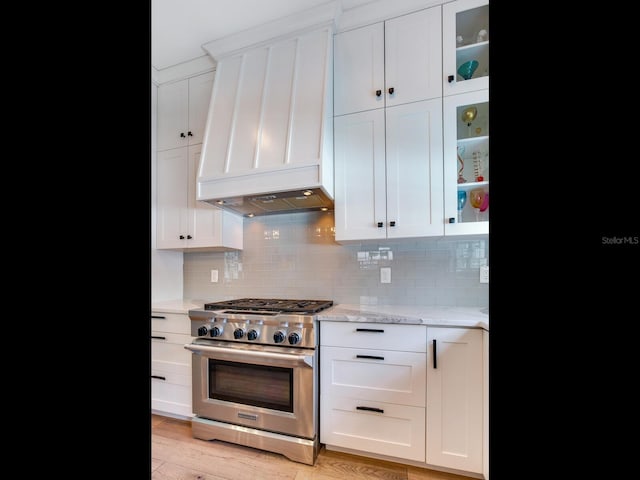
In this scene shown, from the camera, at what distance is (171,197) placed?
239cm

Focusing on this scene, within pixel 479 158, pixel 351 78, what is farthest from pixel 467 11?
pixel 479 158

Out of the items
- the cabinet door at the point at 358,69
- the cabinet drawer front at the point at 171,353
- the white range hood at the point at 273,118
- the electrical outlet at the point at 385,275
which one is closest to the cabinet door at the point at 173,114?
→ the white range hood at the point at 273,118

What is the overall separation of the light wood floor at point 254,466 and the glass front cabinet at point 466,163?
1.42m

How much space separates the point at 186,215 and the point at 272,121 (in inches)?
43.9

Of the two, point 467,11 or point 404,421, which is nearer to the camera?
point 404,421

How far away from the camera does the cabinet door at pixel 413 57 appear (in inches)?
67.8

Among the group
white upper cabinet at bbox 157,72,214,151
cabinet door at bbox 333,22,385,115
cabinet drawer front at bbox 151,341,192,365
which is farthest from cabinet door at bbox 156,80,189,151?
cabinet drawer front at bbox 151,341,192,365

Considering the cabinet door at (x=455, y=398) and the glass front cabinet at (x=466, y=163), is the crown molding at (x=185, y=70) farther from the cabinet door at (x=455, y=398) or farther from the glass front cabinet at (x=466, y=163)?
the cabinet door at (x=455, y=398)

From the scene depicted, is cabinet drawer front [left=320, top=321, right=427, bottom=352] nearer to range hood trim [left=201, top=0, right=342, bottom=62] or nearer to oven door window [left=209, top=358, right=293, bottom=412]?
oven door window [left=209, top=358, right=293, bottom=412]

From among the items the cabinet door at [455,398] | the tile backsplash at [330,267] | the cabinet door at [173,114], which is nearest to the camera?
the cabinet door at [455,398]

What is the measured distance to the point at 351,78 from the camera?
1.90m
